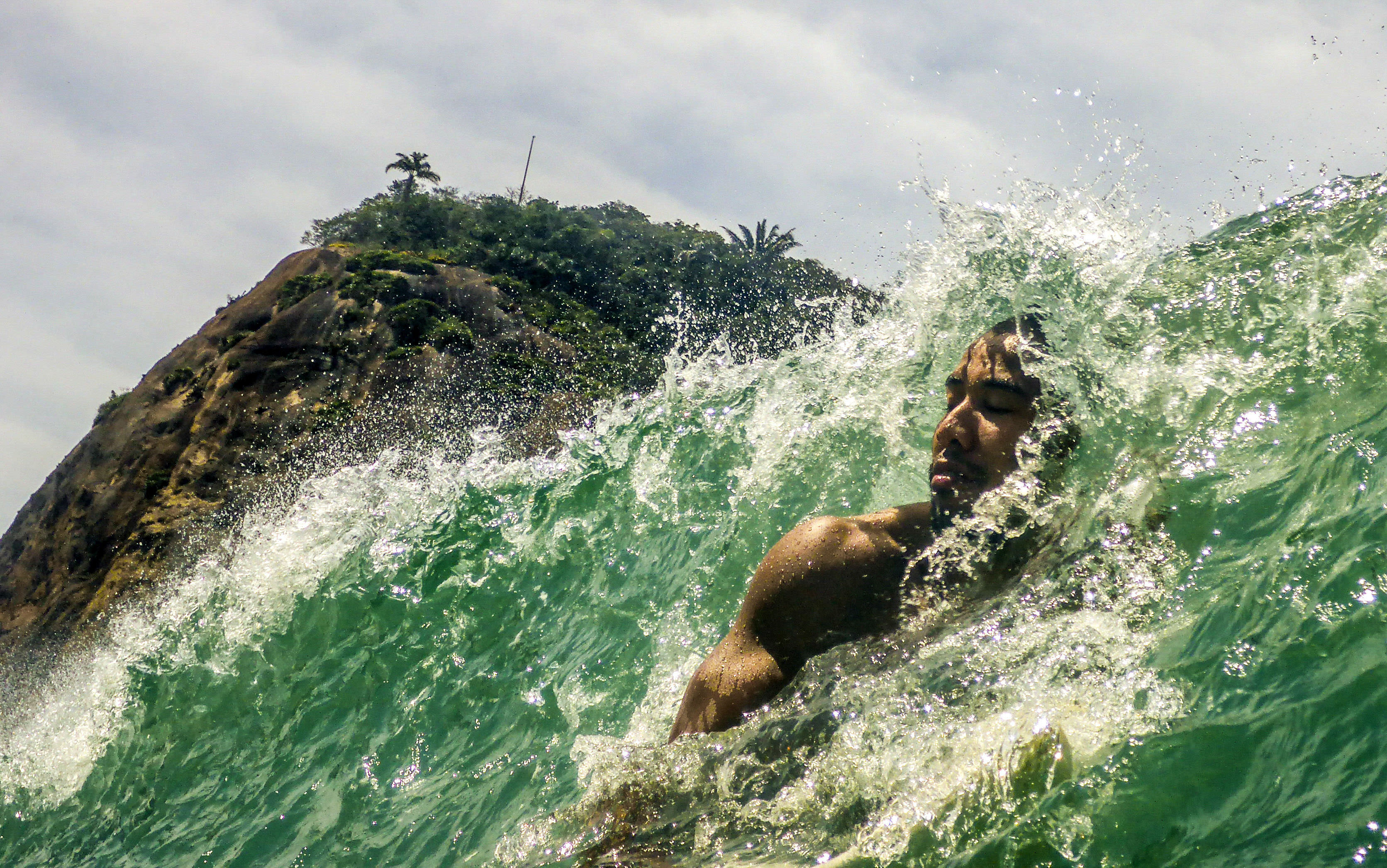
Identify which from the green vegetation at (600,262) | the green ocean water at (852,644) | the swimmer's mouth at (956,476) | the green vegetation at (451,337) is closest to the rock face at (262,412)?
the green vegetation at (451,337)

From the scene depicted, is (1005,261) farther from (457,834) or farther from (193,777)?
(193,777)

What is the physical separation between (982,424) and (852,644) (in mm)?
838

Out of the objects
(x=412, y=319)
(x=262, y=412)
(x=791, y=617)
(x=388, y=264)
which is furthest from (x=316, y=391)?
(x=791, y=617)

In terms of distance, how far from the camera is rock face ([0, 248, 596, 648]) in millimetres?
10883

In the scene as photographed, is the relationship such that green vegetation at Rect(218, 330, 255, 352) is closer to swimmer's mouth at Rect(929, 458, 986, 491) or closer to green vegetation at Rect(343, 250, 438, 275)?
green vegetation at Rect(343, 250, 438, 275)

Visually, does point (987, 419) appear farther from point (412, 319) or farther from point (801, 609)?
point (412, 319)

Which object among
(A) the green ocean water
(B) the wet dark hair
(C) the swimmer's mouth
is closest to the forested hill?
(A) the green ocean water

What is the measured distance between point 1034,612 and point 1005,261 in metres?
2.25

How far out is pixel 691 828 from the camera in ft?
7.11

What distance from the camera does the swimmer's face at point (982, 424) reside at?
295cm

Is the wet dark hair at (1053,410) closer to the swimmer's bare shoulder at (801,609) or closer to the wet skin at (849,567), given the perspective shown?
the wet skin at (849,567)

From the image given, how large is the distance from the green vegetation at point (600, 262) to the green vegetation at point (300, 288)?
506 mm

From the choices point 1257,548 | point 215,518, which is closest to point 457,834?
point 1257,548

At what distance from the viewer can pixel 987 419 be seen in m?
3.03
